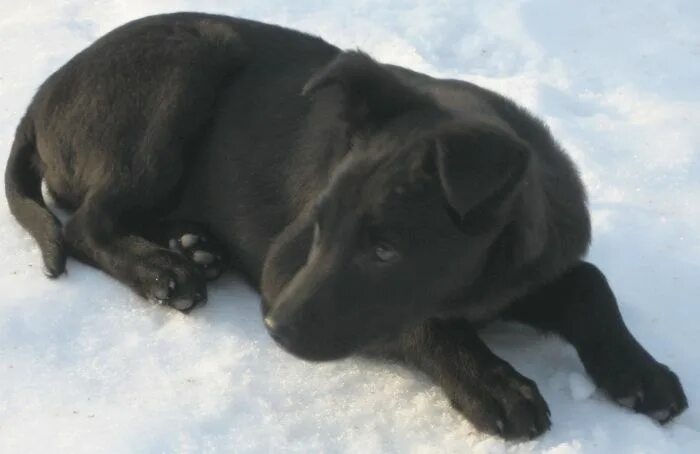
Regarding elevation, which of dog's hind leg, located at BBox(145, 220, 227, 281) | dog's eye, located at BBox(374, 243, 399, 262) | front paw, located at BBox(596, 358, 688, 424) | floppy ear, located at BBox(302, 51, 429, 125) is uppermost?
floppy ear, located at BBox(302, 51, 429, 125)

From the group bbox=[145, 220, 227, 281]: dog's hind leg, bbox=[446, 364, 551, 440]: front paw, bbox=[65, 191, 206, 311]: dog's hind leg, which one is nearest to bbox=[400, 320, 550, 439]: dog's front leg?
bbox=[446, 364, 551, 440]: front paw

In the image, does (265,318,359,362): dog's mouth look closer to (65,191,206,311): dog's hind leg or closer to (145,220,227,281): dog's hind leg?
(65,191,206,311): dog's hind leg

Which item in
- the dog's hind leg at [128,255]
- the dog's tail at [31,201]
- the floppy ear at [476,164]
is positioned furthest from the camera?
the dog's tail at [31,201]

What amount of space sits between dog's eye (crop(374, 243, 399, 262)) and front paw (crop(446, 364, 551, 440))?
50 centimetres

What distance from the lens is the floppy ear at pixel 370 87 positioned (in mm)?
3336

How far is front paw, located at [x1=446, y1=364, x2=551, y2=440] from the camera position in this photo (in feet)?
10.4

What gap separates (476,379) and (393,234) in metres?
0.56

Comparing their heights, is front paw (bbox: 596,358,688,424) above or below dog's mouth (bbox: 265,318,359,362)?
below

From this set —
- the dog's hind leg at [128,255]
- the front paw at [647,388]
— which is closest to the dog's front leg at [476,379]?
the front paw at [647,388]

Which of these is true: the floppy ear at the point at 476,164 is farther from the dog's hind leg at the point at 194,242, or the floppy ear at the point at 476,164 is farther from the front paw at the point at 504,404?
the dog's hind leg at the point at 194,242

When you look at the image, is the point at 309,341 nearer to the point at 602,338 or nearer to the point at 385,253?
the point at 385,253

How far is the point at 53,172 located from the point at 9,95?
1.40m

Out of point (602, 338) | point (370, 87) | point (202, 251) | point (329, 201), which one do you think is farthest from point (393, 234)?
point (202, 251)

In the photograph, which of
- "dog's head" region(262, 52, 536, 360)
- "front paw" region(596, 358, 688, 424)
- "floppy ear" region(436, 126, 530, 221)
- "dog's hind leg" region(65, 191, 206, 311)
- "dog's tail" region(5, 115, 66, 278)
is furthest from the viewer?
"dog's tail" region(5, 115, 66, 278)
